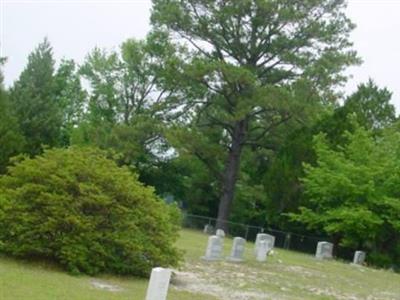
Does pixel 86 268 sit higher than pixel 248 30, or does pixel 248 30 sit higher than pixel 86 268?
pixel 248 30

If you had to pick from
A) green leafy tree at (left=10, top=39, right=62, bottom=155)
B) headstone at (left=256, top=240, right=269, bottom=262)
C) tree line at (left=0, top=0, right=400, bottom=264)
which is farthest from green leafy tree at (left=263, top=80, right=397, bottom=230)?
headstone at (left=256, top=240, right=269, bottom=262)

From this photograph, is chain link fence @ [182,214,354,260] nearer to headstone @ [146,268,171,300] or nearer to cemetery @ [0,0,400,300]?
cemetery @ [0,0,400,300]

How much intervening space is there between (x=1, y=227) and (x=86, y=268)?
1.78 m

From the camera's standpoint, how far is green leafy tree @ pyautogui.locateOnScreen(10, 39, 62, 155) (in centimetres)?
4072

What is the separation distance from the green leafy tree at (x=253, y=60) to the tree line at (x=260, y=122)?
0.06 metres

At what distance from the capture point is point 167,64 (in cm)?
3891

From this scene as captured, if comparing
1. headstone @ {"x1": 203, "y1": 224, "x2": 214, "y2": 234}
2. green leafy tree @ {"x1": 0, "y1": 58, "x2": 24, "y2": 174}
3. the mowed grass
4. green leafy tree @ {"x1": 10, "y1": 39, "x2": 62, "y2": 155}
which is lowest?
the mowed grass

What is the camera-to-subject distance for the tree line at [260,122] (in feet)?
99.5

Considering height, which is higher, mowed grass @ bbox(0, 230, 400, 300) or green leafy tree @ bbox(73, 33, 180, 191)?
green leafy tree @ bbox(73, 33, 180, 191)

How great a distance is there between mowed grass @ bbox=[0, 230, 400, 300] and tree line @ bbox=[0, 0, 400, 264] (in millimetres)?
8989

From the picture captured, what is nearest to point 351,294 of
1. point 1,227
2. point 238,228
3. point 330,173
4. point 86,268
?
point 86,268

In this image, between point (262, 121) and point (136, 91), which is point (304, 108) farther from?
point (136, 91)

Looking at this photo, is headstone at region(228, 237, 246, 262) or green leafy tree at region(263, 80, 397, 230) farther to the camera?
green leafy tree at region(263, 80, 397, 230)

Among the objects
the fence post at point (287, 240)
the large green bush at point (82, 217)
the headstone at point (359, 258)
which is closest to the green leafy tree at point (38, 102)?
the fence post at point (287, 240)
